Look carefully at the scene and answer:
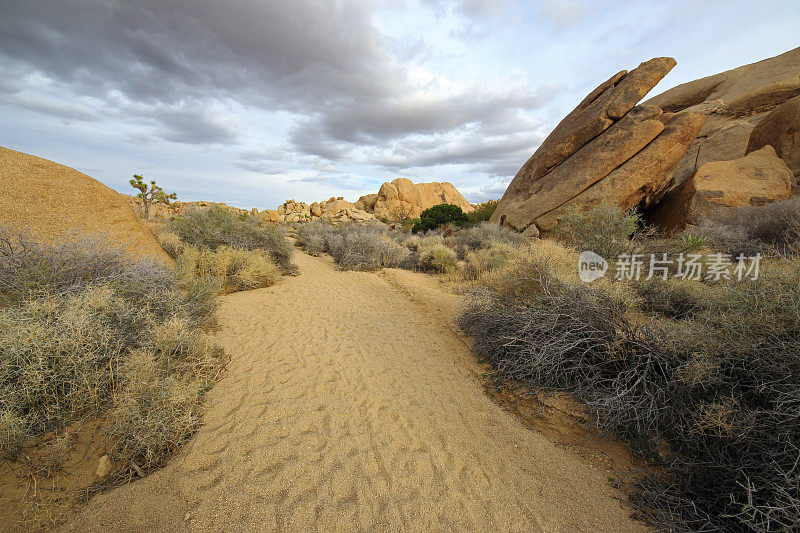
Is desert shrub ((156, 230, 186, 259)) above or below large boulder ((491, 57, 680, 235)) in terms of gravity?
below

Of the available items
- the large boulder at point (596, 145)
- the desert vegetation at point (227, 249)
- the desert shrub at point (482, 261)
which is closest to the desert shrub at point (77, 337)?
the desert vegetation at point (227, 249)

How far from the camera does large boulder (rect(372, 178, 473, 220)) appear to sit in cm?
3738

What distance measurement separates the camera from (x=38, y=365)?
2348mm

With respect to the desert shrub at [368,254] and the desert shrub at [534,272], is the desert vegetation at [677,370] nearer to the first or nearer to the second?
the desert shrub at [534,272]

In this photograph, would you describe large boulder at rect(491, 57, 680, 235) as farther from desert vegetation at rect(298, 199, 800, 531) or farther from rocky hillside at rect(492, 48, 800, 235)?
desert vegetation at rect(298, 199, 800, 531)

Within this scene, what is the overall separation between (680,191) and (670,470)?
452 inches

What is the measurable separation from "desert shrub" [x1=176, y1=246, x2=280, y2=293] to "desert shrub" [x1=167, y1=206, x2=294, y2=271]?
1.35 meters

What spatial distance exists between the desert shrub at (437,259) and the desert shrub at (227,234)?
485cm

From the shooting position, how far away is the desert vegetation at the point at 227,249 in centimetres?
694

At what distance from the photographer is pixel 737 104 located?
14070 mm

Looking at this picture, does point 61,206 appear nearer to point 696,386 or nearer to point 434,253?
point 696,386

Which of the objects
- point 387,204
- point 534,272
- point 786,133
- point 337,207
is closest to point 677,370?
point 534,272

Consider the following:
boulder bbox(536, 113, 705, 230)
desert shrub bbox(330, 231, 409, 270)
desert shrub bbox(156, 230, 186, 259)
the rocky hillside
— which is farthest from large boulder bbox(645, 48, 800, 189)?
desert shrub bbox(156, 230, 186, 259)

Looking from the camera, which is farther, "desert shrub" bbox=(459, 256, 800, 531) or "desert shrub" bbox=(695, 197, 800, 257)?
"desert shrub" bbox=(695, 197, 800, 257)
